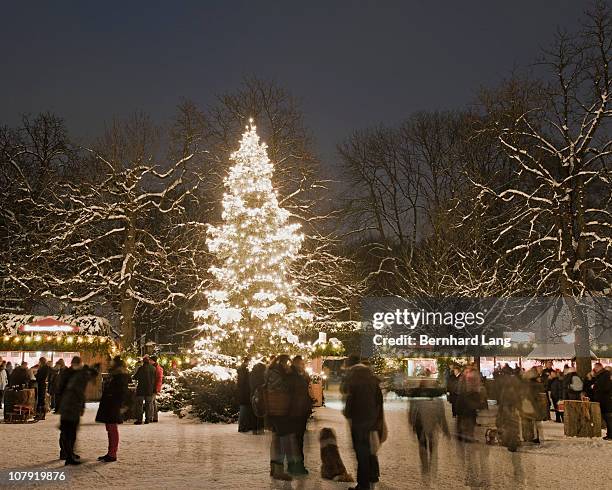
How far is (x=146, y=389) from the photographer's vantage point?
1980cm

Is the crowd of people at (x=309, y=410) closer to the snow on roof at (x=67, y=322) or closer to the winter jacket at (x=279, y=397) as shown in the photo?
the winter jacket at (x=279, y=397)

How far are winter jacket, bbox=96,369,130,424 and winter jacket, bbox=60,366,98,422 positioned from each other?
0.39m

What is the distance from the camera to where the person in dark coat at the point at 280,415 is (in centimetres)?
1030

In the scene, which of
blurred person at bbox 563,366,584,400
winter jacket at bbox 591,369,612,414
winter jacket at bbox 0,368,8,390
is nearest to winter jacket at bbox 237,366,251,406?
winter jacket at bbox 591,369,612,414

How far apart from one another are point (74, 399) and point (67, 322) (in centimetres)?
2075

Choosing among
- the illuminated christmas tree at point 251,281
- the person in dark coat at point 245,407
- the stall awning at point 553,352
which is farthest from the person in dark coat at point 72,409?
the stall awning at point 553,352

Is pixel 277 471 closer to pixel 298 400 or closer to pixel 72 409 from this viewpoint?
pixel 298 400

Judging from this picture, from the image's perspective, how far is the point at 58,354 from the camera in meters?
30.8

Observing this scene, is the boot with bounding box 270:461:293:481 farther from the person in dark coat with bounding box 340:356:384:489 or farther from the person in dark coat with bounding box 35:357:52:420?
the person in dark coat with bounding box 35:357:52:420

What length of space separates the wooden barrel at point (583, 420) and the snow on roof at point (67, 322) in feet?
67.5

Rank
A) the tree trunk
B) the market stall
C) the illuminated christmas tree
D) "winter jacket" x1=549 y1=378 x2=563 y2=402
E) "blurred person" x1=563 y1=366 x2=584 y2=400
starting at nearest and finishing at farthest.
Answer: "blurred person" x1=563 y1=366 x2=584 y2=400 < the illuminated christmas tree < "winter jacket" x1=549 y1=378 x2=563 y2=402 < the market stall < the tree trunk

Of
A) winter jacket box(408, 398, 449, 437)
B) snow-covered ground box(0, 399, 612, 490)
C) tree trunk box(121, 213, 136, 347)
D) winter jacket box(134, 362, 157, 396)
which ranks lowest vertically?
snow-covered ground box(0, 399, 612, 490)

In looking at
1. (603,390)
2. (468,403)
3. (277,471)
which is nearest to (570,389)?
(603,390)

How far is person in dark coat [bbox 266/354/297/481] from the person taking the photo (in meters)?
10.3
